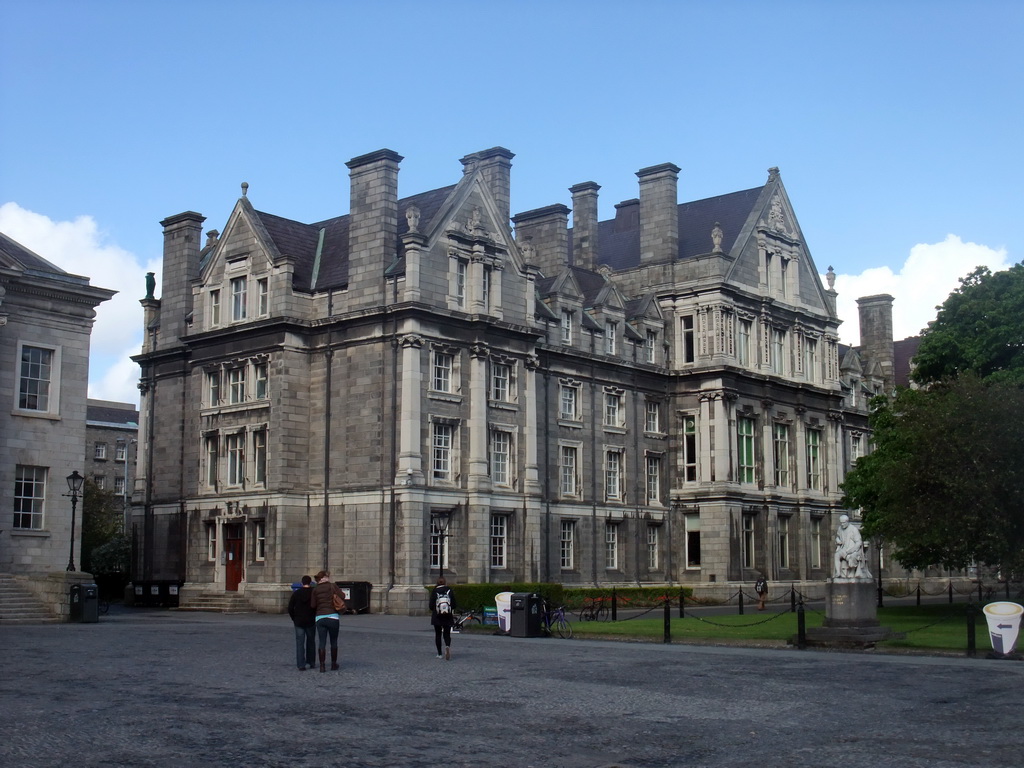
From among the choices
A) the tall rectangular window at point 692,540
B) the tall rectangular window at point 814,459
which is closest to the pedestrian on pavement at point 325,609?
the tall rectangular window at point 692,540

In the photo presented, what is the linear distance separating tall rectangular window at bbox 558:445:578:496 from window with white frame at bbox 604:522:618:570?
2.77m

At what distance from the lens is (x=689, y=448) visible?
194ft

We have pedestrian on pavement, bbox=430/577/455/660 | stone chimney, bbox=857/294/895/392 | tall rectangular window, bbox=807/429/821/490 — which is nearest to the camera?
pedestrian on pavement, bbox=430/577/455/660

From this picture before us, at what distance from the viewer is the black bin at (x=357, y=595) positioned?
43.9 m

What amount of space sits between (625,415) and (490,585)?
1604cm

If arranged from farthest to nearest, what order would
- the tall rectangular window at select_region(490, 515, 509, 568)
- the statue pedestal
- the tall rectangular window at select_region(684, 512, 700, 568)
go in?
the tall rectangular window at select_region(684, 512, 700, 568)
the tall rectangular window at select_region(490, 515, 509, 568)
the statue pedestal

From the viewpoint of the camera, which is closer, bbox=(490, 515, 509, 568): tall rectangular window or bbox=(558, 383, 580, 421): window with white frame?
bbox=(490, 515, 509, 568): tall rectangular window

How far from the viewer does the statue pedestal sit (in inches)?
1130

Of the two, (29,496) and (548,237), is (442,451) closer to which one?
(29,496)

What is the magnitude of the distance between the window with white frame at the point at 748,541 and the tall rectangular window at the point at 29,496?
32696 millimetres

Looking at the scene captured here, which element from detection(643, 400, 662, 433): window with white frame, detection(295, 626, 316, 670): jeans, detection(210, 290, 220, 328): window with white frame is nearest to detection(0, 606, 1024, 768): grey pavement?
detection(295, 626, 316, 670): jeans

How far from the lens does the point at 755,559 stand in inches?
2313

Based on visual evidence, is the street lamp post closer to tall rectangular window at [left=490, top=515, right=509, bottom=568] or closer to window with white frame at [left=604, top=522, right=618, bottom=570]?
tall rectangular window at [left=490, top=515, right=509, bottom=568]

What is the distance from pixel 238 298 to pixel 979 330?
29.2 meters
